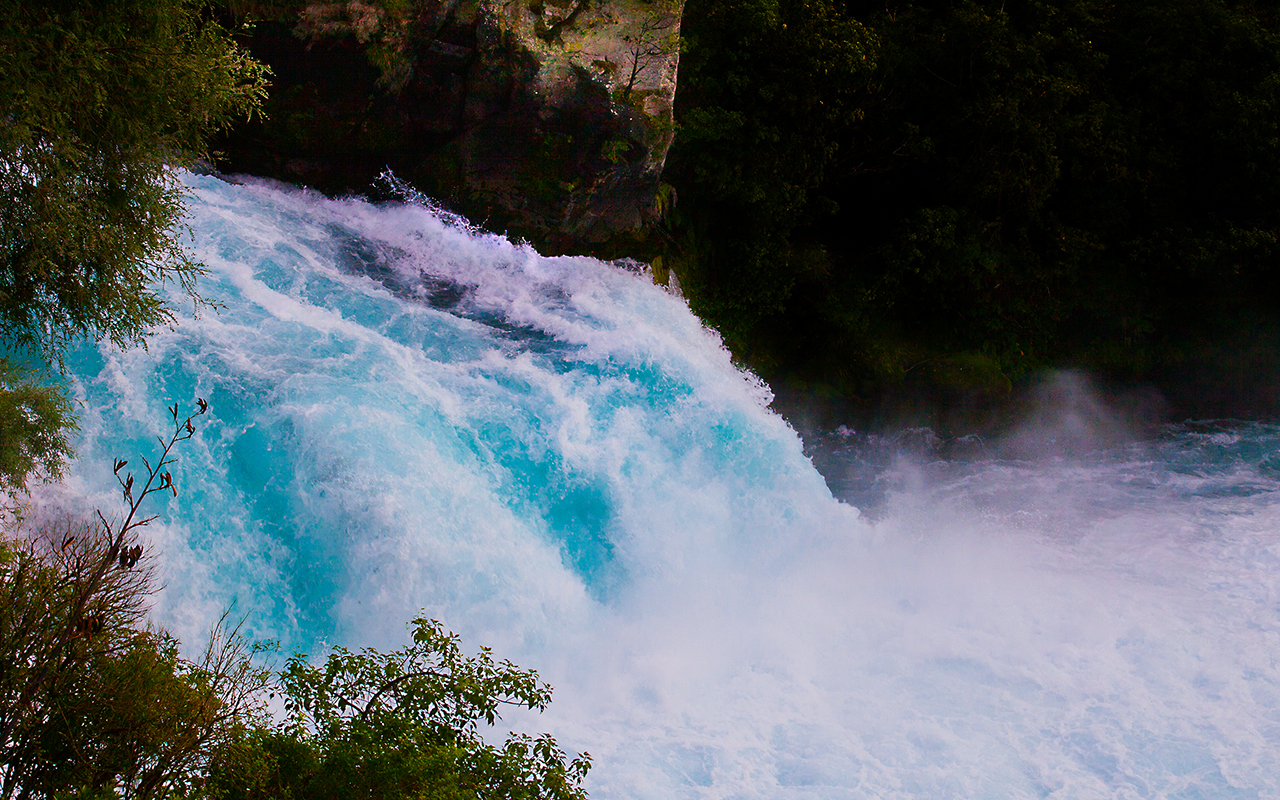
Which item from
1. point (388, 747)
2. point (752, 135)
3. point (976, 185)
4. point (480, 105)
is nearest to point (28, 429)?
point (388, 747)

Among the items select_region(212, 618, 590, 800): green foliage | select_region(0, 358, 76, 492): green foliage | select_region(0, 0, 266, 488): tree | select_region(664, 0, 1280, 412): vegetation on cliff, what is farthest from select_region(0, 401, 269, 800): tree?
select_region(664, 0, 1280, 412): vegetation on cliff

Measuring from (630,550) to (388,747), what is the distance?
16.4ft

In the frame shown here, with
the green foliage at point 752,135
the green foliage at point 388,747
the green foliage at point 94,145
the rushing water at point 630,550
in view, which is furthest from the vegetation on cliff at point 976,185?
the green foliage at point 388,747

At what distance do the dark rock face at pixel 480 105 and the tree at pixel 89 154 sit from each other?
3137mm

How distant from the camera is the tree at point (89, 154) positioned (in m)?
6.02

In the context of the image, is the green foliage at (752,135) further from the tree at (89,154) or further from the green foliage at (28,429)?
the green foliage at (28,429)

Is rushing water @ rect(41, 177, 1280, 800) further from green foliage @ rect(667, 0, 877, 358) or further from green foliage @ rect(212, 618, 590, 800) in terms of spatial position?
green foliage @ rect(212, 618, 590, 800)

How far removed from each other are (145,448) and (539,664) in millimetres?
3746

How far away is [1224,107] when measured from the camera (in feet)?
48.7

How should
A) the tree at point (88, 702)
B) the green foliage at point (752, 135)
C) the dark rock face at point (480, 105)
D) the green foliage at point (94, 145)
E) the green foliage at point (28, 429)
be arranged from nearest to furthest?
the tree at point (88, 702)
the green foliage at point (94, 145)
the green foliage at point (28, 429)
the dark rock face at point (480, 105)
the green foliage at point (752, 135)

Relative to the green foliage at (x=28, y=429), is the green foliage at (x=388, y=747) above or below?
below

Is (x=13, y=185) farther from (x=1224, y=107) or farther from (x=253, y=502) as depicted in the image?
(x=1224, y=107)

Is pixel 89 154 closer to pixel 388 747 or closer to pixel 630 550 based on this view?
pixel 388 747

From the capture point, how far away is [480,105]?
10.8m
